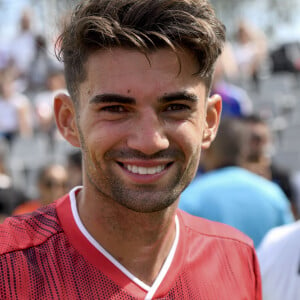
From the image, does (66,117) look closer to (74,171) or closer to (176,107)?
(176,107)

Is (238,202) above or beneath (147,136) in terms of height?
beneath

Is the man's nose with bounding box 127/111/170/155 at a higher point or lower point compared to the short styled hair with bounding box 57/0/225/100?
lower

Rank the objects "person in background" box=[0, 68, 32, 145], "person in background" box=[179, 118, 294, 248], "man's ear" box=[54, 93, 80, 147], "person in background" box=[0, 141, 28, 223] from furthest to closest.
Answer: "person in background" box=[0, 68, 32, 145]
"person in background" box=[0, 141, 28, 223]
"person in background" box=[179, 118, 294, 248]
"man's ear" box=[54, 93, 80, 147]

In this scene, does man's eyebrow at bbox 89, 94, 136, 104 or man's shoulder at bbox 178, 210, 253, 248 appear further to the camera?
man's shoulder at bbox 178, 210, 253, 248

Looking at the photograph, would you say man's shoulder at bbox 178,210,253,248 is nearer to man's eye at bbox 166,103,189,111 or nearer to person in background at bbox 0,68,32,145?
man's eye at bbox 166,103,189,111

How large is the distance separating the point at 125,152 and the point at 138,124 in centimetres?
10

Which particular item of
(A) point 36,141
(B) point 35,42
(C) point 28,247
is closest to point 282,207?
(C) point 28,247

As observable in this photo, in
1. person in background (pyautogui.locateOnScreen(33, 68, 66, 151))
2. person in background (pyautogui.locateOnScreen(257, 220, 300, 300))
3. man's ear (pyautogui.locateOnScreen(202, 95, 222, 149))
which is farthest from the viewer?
person in background (pyautogui.locateOnScreen(33, 68, 66, 151))

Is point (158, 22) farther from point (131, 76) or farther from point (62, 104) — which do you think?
point (62, 104)

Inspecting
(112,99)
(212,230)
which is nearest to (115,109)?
(112,99)

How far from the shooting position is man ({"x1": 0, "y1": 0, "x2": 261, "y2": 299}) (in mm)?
1736

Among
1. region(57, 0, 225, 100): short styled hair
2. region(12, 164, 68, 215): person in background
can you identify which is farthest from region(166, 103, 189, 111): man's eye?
region(12, 164, 68, 215): person in background

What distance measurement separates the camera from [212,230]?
2.17 m

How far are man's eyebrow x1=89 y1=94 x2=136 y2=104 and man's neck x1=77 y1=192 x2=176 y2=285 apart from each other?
34cm
